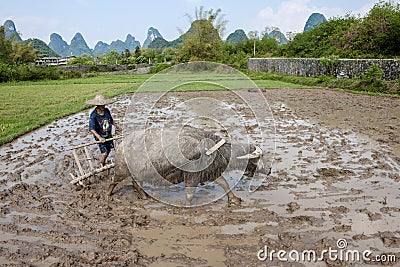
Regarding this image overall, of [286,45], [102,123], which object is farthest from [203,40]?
[102,123]

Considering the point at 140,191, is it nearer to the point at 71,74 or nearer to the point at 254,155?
the point at 254,155

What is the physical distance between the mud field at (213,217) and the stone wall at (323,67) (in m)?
12.1

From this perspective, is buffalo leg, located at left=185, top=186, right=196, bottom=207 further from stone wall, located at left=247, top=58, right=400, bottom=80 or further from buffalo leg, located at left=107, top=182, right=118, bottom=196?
stone wall, located at left=247, top=58, right=400, bottom=80

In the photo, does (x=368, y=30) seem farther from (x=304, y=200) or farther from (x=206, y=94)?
(x=304, y=200)

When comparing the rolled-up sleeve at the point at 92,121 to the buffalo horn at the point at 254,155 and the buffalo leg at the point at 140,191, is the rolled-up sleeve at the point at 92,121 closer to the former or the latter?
the buffalo leg at the point at 140,191

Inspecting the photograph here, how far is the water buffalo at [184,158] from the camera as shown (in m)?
4.68

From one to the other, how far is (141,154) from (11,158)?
357 cm

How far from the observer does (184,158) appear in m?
4.65

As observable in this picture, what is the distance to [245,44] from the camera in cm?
4491

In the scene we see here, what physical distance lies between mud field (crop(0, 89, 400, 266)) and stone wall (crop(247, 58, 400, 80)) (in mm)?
12116

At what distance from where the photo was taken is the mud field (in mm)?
3654

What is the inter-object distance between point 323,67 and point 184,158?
67.4ft

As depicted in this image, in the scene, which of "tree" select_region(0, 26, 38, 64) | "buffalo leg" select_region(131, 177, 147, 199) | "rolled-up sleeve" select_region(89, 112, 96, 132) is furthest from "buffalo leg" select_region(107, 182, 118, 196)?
"tree" select_region(0, 26, 38, 64)

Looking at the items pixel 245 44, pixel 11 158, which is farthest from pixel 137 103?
pixel 245 44
